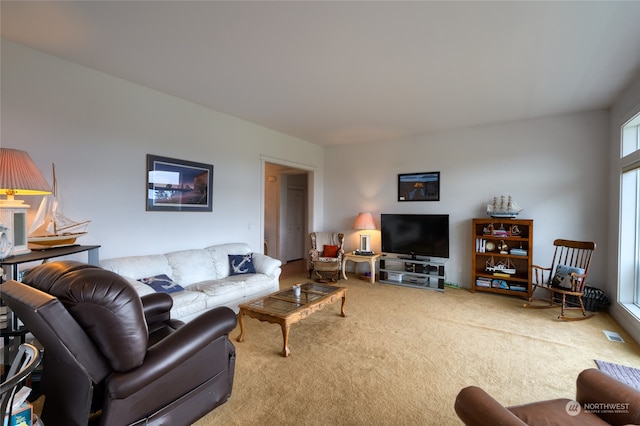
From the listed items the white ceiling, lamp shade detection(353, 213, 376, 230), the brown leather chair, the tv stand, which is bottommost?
the tv stand

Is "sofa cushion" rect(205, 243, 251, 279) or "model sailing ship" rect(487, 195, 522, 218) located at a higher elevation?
"model sailing ship" rect(487, 195, 522, 218)

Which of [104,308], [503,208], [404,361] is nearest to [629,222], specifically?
[503,208]

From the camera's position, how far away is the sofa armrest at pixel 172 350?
1325 mm

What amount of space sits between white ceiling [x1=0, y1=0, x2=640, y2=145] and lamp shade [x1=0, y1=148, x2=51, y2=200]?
3.55ft

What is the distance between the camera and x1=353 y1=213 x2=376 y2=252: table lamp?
219 inches

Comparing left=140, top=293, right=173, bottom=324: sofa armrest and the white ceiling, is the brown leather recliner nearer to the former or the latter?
left=140, top=293, right=173, bottom=324: sofa armrest

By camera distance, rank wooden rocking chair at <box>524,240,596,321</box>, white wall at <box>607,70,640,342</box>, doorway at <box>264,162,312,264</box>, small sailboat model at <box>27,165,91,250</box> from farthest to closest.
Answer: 1. doorway at <box>264,162,312,264</box>
2. wooden rocking chair at <box>524,240,596,321</box>
3. white wall at <box>607,70,640,342</box>
4. small sailboat model at <box>27,165,91,250</box>

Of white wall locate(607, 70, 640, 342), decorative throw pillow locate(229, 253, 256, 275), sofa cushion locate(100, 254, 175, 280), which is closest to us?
sofa cushion locate(100, 254, 175, 280)

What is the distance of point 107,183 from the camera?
3086mm

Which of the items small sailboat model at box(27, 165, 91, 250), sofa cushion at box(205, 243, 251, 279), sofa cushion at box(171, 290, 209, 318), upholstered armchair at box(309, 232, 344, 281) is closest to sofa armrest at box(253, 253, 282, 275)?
sofa cushion at box(205, 243, 251, 279)

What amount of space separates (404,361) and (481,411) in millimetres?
1551

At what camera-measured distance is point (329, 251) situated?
5.68 meters

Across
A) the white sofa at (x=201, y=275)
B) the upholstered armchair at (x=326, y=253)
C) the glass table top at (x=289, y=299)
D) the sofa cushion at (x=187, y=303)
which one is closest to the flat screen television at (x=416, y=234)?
the upholstered armchair at (x=326, y=253)

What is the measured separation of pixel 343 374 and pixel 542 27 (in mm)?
3172
